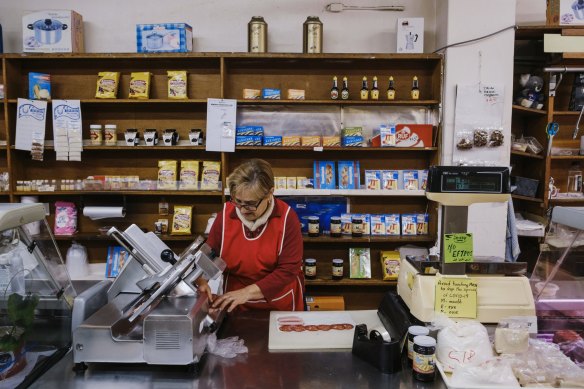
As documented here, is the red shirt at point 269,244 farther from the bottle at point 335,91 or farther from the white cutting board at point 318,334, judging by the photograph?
the bottle at point 335,91

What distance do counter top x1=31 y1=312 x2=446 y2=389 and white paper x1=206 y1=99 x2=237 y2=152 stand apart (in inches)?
98.9

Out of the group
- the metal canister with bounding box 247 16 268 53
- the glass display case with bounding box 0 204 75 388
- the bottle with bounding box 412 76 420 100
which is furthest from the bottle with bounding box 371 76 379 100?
the glass display case with bounding box 0 204 75 388

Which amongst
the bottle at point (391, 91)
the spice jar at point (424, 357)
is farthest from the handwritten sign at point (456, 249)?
the bottle at point (391, 91)

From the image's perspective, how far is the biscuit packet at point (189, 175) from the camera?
165 inches

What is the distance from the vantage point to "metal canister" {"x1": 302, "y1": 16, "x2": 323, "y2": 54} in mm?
4051

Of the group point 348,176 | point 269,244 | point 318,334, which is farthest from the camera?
point 348,176

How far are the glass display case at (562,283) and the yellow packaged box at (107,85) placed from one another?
3521 mm

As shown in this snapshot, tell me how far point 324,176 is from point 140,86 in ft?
5.76

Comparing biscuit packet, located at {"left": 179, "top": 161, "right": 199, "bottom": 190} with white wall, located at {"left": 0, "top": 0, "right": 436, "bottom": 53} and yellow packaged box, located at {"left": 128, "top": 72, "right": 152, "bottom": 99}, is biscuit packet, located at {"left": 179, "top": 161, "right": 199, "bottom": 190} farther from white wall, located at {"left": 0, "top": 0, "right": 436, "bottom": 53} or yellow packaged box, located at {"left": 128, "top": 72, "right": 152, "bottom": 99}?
white wall, located at {"left": 0, "top": 0, "right": 436, "bottom": 53}

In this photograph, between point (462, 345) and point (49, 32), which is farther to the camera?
point (49, 32)

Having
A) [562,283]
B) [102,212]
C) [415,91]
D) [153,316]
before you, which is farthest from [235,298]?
[415,91]

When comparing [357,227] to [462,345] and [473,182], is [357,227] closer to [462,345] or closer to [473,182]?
[473,182]

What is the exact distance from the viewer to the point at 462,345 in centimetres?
159

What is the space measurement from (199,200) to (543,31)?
327 cm
